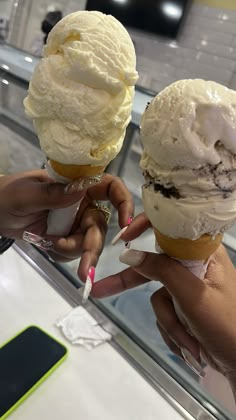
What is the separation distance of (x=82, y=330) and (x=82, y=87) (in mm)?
751

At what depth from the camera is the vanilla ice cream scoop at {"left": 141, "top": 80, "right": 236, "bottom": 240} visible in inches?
22.4

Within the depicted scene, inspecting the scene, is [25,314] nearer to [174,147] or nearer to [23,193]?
[23,193]

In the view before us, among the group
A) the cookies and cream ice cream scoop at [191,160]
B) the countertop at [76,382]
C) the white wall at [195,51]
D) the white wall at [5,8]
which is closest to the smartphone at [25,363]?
the countertop at [76,382]

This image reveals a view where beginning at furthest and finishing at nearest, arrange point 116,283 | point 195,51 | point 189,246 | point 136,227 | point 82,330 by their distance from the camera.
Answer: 1. point 195,51
2. point 82,330
3. point 116,283
4. point 136,227
5. point 189,246

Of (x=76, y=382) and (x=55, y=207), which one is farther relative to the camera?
(x=76, y=382)

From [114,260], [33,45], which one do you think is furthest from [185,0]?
[114,260]

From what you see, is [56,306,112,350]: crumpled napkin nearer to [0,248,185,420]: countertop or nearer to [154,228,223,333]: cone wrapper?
[0,248,185,420]: countertop

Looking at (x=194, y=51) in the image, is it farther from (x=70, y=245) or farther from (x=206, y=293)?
(x=206, y=293)

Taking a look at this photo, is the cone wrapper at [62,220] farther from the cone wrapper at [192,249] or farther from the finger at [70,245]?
the cone wrapper at [192,249]

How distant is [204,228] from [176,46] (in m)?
3.08

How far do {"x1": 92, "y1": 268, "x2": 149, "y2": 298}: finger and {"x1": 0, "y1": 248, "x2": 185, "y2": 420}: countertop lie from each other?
300 millimetres

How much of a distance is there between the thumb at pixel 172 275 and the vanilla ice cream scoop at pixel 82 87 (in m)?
0.21

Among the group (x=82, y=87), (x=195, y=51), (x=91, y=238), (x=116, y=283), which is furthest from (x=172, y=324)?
(x=195, y=51)

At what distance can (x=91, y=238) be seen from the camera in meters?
0.95
